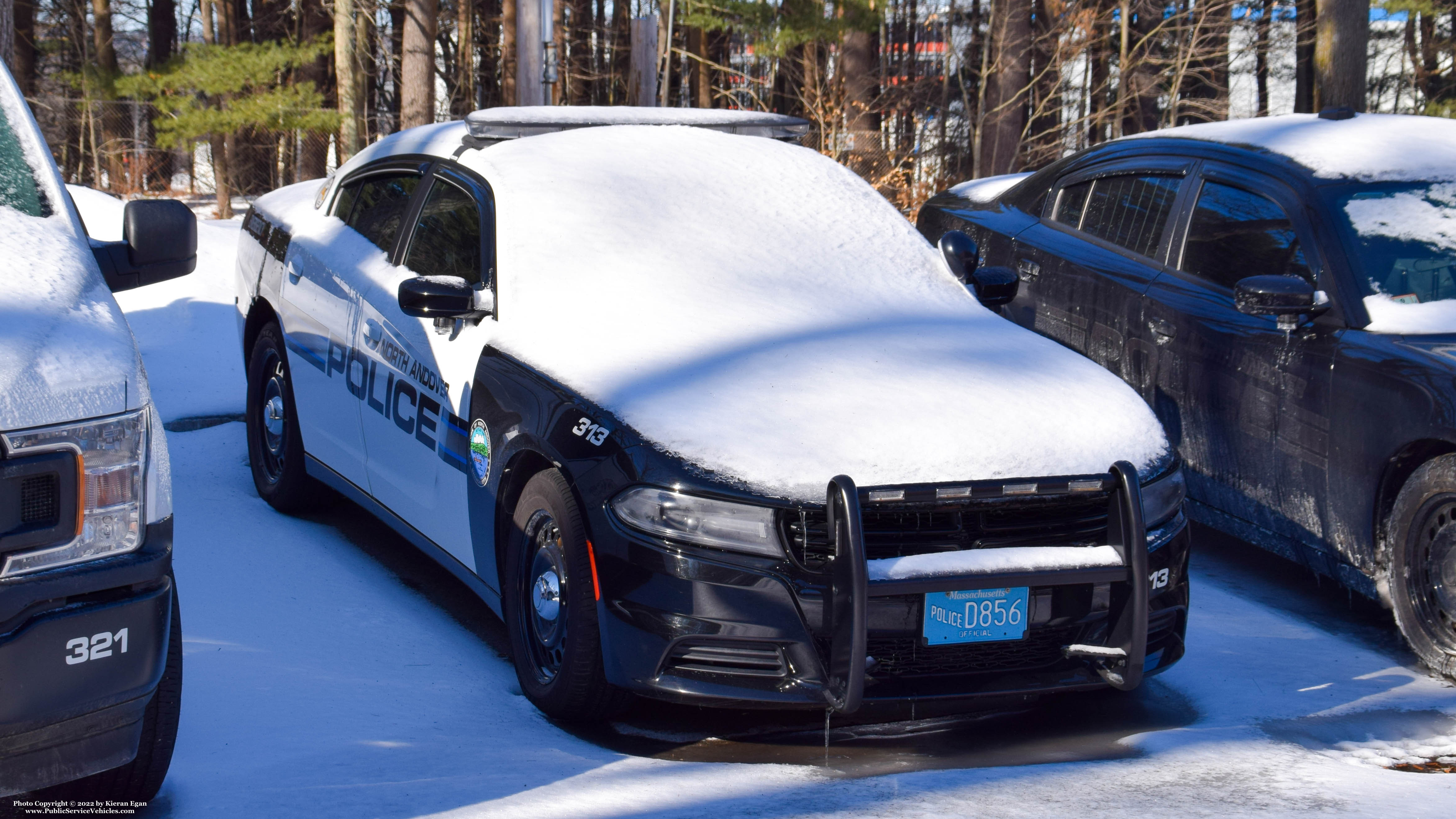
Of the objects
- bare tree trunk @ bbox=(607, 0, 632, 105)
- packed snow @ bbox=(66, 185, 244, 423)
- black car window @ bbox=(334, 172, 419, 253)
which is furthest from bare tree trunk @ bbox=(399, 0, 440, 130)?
black car window @ bbox=(334, 172, 419, 253)

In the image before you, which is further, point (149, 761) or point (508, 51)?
point (508, 51)

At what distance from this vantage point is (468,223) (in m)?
4.62

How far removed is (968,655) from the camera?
3402 millimetres

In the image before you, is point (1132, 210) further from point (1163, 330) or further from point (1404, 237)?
point (1404, 237)

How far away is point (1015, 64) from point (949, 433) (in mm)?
17031

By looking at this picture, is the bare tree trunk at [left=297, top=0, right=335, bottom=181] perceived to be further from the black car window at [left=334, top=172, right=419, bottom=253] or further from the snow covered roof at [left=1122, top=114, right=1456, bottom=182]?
the snow covered roof at [left=1122, top=114, right=1456, bottom=182]

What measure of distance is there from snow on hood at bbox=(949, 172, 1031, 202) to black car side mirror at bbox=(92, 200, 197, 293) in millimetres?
4552

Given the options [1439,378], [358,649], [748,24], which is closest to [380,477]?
[358,649]

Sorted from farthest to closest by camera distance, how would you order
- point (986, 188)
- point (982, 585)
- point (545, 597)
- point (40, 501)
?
1. point (986, 188)
2. point (545, 597)
3. point (982, 585)
4. point (40, 501)

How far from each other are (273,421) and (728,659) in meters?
3.13

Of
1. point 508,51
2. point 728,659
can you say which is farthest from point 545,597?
point 508,51

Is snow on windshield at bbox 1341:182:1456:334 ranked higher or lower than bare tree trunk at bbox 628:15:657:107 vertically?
lower

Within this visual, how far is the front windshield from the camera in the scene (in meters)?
4.74

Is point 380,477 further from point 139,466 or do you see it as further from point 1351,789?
point 1351,789
